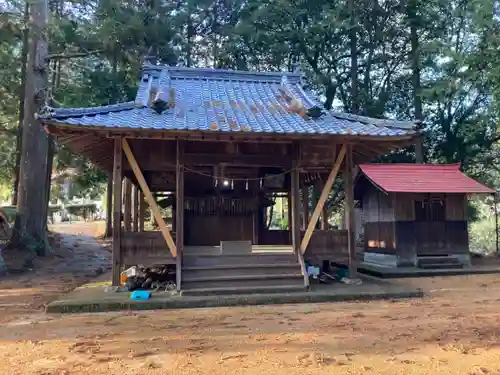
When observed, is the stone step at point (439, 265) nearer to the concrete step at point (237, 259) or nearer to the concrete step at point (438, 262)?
the concrete step at point (438, 262)

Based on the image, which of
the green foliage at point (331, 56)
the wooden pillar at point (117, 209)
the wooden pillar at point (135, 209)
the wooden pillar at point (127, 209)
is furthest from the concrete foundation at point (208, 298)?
the green foliage at point (331, 56)

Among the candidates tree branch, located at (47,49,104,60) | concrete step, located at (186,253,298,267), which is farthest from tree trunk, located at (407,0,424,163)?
tree branch, located at (47,49,104,60)

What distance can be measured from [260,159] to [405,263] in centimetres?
667

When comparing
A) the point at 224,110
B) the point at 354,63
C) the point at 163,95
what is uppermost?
the point at 354,63

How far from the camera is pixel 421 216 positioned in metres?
13.7

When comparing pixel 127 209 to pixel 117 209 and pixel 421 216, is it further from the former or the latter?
pixel 421 216

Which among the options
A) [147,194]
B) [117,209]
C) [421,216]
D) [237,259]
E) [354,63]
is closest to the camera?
[117,209]

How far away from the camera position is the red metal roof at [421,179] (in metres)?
13.2

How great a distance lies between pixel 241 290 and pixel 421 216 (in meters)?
7.72

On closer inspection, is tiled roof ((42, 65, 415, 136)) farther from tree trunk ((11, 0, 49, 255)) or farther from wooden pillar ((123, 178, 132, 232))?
tree trunk ((11, 0, 49, 255))

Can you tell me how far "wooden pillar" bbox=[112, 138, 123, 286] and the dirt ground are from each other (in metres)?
1.46

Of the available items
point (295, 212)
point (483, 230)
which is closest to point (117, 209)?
point (295, 212)

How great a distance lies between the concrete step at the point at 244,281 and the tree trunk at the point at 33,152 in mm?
7649

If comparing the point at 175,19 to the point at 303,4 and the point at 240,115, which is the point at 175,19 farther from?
the point at 240,115
